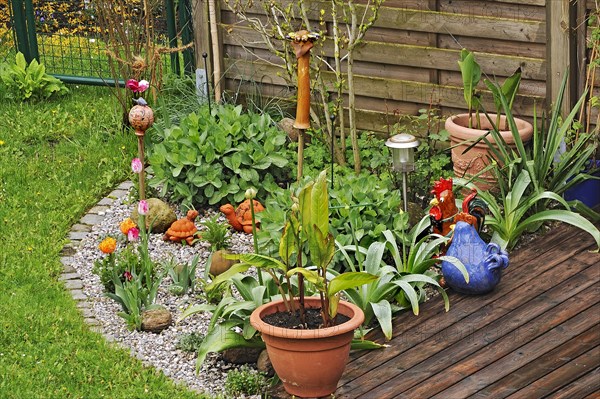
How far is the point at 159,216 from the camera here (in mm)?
7852

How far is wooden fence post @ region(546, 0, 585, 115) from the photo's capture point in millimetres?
7746

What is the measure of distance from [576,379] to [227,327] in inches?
72.6

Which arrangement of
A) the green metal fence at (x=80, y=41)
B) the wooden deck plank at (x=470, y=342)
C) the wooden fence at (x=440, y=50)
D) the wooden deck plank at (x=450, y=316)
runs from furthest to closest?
1. the green metal fence at (x=80, y=41)
2. the wooden fence at (x=440, y=50)
3. the wooden deck plank at (x=450, y=316)
4. the wooden deck plank at (x=470, y=342)

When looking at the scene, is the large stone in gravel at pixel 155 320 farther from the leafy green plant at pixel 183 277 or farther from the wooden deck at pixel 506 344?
the wooden deck at pixel 506 344

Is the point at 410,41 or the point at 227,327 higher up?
the point at 410,41

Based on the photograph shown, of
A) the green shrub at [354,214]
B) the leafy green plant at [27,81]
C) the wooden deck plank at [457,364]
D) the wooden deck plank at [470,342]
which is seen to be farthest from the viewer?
the leafy green plant at [27,81]

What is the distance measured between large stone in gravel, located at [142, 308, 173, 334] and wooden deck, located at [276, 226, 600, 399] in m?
1.15

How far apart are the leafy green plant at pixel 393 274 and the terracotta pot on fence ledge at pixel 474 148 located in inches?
37.6

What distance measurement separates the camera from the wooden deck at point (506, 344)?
5.69 m

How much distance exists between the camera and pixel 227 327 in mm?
6250

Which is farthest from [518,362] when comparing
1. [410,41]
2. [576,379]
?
[410,41]

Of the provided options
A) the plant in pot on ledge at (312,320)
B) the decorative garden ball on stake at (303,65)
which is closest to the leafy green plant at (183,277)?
the decorative garden ball on stake at (303,65)

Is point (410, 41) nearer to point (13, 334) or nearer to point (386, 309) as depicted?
point (386, 309)

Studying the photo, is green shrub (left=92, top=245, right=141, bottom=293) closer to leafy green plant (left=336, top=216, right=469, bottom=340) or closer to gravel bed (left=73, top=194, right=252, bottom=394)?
gravel bed (left=73, top=194, right=252, bottom=394)
